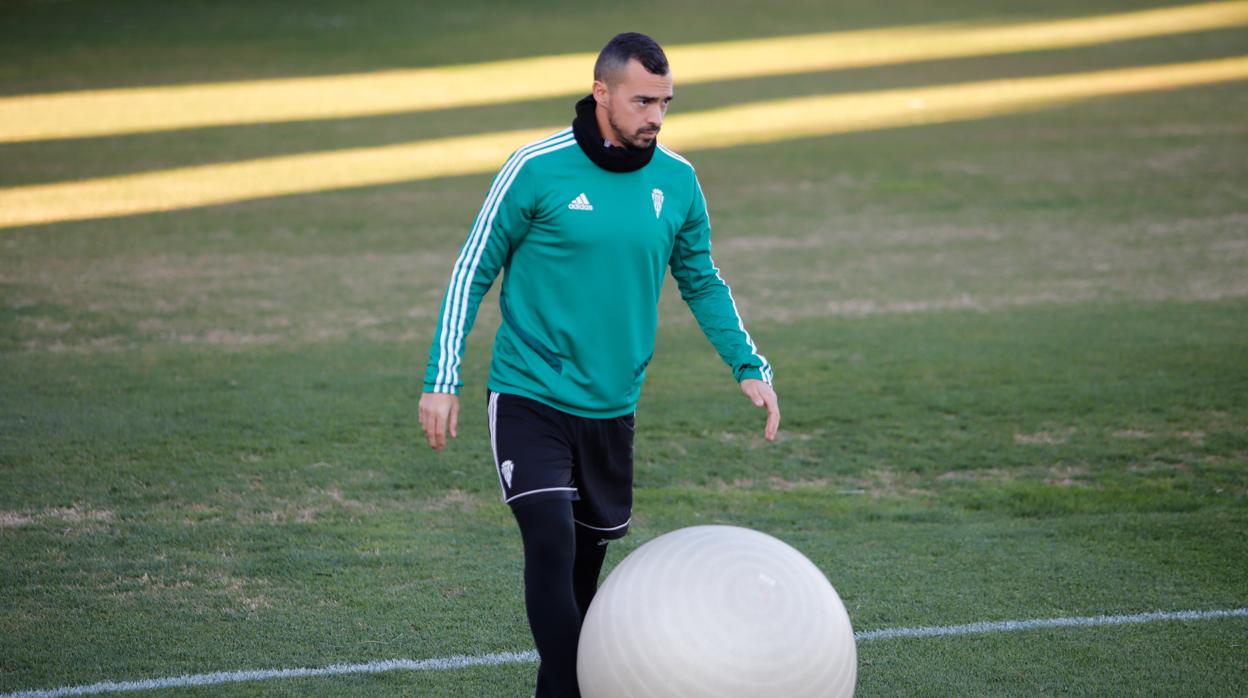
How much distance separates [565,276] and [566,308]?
0.35ft

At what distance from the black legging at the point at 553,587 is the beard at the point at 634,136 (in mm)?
1203

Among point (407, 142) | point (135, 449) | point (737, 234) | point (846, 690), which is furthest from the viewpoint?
point (407, 142)

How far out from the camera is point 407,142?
2028 centimetres

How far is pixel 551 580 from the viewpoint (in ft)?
14.4

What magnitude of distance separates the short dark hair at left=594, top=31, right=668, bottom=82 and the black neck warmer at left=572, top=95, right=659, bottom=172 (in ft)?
0.44

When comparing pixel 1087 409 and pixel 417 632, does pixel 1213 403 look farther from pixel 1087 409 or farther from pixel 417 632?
pixel 417 632

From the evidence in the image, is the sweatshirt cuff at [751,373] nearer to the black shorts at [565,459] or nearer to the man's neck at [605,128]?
the black shorts at [565,459]

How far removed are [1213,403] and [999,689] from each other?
4847mm

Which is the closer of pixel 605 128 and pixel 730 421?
pixel 605 128

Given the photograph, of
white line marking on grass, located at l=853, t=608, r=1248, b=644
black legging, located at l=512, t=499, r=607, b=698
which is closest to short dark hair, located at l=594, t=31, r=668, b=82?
black legging, located at l=512, t=499, r=607, b=698

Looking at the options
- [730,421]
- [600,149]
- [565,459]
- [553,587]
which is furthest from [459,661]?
[730,421]

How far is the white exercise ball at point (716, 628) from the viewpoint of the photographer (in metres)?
3.94

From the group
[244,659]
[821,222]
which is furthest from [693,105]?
[244,659]

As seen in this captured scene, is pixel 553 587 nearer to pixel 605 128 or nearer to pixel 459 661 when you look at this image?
pixel 459 661
